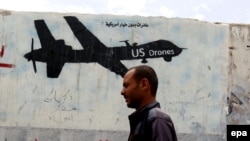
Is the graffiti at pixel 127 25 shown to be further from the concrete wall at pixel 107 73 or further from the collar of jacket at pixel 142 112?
the collar of jacket at pixel 142 112

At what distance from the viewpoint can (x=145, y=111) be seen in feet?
8.27

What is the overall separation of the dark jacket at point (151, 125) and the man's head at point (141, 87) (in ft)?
0.15

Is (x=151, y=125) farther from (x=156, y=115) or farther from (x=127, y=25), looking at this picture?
(x=127, y=25)

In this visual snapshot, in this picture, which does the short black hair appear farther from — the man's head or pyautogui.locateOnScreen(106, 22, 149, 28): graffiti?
pyautogui.locateOnScreen(106, 22, 149, 28): graffiti

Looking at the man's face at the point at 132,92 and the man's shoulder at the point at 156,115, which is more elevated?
the man's face at the point at 132,92

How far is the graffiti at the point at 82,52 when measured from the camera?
718 cm

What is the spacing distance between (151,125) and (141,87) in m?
0.22

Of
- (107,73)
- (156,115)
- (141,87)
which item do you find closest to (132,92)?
(141,87)

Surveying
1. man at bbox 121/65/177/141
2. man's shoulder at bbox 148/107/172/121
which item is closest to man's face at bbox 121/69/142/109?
man at bbox 121/65/177/141

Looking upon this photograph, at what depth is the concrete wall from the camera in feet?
23.4

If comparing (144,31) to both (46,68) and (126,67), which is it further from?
(46,68)

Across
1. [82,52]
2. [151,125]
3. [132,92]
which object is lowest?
[151,125]

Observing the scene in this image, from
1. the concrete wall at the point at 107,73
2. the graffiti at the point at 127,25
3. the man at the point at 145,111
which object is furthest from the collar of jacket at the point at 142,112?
the graffiti at the point at 127,25

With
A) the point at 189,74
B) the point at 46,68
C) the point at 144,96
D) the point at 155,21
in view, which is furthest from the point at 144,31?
the point at 144,96
